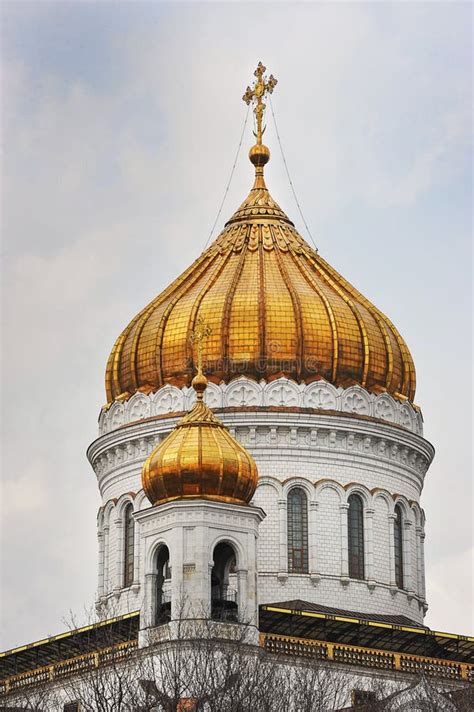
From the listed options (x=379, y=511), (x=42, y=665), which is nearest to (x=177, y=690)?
(x=42, y=665)

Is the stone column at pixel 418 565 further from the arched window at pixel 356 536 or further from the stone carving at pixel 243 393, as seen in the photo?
the stone carving at pixel 243 393

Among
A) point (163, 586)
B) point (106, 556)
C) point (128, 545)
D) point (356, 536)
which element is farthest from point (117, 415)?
point (163, 586)

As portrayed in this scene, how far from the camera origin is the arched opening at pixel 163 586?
173 feet

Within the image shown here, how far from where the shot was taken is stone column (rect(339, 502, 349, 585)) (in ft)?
191

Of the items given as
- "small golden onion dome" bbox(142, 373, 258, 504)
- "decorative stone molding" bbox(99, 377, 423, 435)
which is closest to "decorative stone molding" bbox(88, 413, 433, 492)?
"decorative stone molding" bbox(99, 377, 423, 435)

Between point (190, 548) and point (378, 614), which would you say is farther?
point (378, 614)

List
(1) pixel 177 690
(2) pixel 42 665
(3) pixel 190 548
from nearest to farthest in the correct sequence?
(1) pixel 177 690 → (3) pixel 190 548 → (2) pixel 42 665

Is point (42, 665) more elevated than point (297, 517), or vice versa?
point (297, 517)

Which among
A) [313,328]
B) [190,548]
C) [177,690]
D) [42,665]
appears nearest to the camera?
→ [177,690]

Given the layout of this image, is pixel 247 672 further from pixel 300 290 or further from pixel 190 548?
pixel 300 290

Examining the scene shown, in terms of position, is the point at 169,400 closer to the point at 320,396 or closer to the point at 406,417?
the point at 320,396

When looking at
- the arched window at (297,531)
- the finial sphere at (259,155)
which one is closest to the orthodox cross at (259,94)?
the finial sphere at (259,155)

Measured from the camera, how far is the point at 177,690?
4728 cm

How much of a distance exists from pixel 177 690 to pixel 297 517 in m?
11.9
